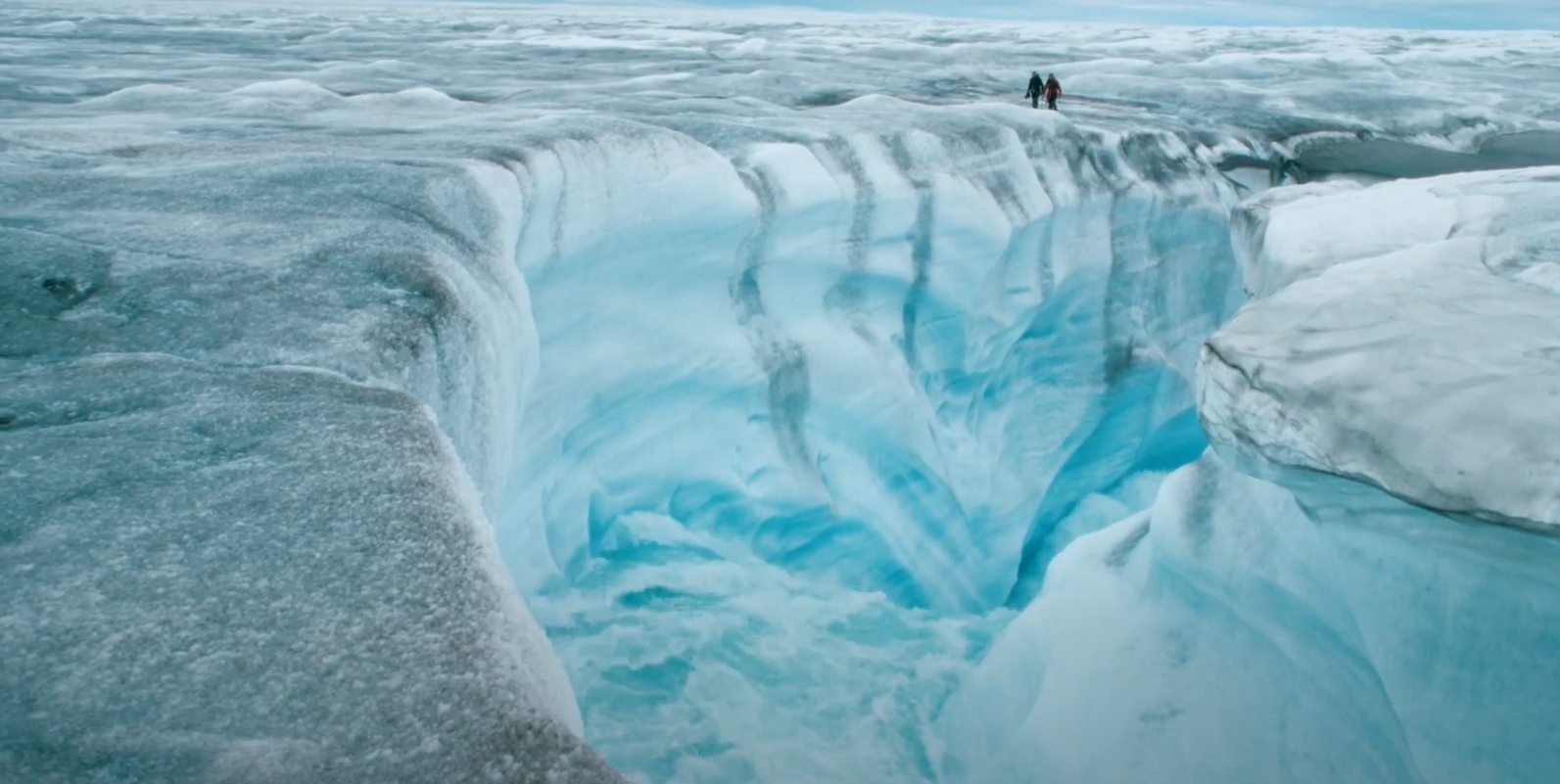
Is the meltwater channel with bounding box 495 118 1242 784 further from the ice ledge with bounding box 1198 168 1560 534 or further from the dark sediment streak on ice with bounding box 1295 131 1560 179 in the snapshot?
the ice ledge with bounding box 1198 168 1560 534

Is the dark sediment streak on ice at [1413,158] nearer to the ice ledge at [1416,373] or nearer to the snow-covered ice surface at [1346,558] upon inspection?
the snow-covered ice surface at [1346,558]

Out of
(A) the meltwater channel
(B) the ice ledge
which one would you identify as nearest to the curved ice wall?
(A) the meltwater channel

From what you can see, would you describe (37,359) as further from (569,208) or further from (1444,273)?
(1444,273)

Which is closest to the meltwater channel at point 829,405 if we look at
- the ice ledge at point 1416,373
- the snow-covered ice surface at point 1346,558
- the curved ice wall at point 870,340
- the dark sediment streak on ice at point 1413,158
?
the curved ice wall at point 870,340

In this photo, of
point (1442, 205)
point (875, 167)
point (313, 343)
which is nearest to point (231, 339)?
point (313, 343)

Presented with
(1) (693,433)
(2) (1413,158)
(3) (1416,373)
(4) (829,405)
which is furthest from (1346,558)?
(2) (1413,158)
